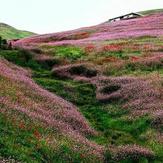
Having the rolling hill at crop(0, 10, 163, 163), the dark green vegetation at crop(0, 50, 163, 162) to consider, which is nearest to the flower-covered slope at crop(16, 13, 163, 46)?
the rolling hill at crop(0, 10, 163, 163)

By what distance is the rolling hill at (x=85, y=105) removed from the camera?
20562 mm

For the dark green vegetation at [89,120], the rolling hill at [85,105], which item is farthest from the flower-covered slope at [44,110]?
the dark green vegetation at [89,120]

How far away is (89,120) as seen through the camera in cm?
2984

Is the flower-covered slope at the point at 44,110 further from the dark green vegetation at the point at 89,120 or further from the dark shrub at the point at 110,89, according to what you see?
the dark shrub at the point at 110,89

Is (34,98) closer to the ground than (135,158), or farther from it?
farther from it

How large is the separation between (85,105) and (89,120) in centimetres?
432

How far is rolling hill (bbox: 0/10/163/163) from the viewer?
20562 mm

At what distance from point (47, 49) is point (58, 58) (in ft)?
25.4

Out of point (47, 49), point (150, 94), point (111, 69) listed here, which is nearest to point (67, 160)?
point (150, 94)

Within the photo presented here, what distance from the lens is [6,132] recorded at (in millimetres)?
19422

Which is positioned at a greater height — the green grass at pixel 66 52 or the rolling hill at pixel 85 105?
the green grass at pixel 66 52

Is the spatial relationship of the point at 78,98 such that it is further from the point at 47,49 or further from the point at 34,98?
the point at 47,49

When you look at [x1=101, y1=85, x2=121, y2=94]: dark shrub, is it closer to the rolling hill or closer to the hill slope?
the rolling hill

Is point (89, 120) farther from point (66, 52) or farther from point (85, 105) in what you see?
point (66, 52)
